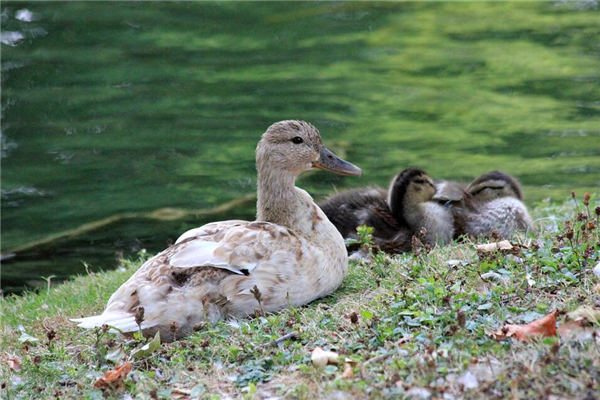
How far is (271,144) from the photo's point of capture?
7.00m

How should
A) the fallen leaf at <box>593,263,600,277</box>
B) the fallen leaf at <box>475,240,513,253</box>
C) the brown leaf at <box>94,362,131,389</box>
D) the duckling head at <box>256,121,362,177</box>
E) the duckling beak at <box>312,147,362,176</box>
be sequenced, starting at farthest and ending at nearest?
the duckling beak at <box>312,147,362,176</box>
the duckling head at <box>256,121,362,177</box>
the fallen leaf at <box>475,240,513,253</box>
the fallen leaf at <box>593,263,600,277</box>
the brown leaf at <box>94,362,131,389</box>

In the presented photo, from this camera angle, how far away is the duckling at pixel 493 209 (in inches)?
323

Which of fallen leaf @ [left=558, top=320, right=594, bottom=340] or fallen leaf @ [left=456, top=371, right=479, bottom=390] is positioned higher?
fallen leaf @ [left=558, top=320, right=594, bottom=340]

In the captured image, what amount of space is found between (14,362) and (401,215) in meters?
3.76

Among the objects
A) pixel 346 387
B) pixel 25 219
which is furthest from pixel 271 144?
pixel 25 219

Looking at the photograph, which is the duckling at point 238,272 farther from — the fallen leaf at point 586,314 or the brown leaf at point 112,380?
the fallen leaf at point 586,314

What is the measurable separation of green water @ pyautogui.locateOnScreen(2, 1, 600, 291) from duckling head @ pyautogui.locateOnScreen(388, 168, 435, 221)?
9.82 ft

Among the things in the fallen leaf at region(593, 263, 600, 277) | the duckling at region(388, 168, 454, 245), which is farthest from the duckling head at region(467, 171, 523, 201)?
the fallen leaf at region(593, 263, 600, 277)

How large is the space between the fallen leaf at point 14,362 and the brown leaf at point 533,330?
2.94 meters

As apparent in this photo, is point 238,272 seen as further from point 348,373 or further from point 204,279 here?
point 348,373

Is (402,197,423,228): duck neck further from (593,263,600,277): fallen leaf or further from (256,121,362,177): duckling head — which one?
(593,263,600,277): fallen leaf

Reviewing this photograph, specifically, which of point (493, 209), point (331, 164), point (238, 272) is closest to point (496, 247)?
point (331, 164)

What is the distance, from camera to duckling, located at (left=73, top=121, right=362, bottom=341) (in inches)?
230

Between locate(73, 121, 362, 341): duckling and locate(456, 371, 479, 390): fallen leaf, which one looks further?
locate(73, 121, 362, 341): duckling
